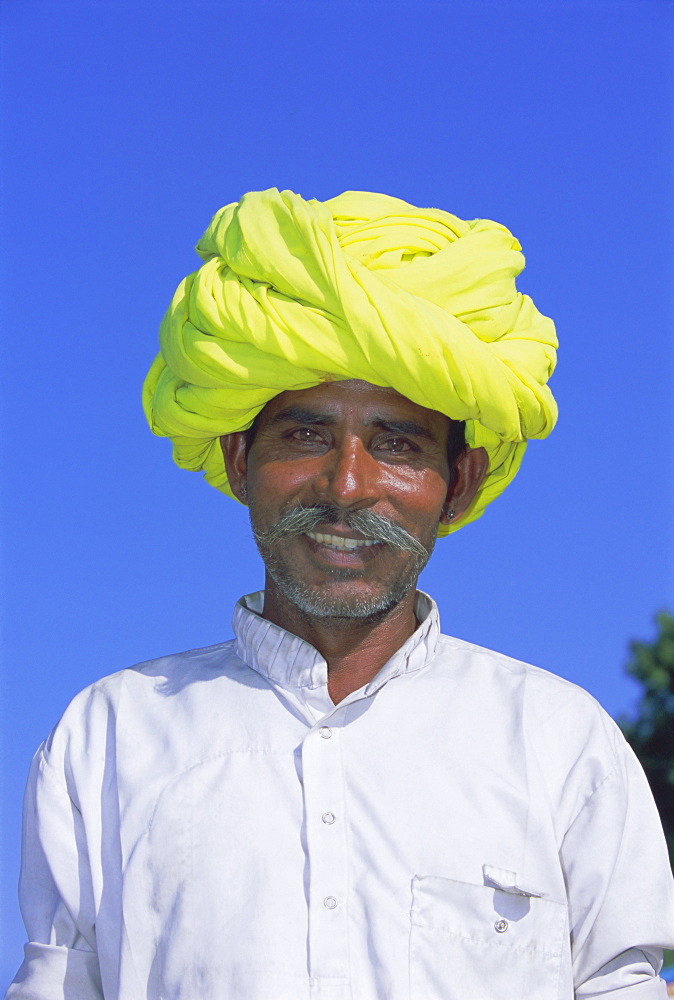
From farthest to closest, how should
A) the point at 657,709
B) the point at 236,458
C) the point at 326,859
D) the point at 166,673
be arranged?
the point at 657,709
the point at 236,458
the point at 166,673
the point at 326,859

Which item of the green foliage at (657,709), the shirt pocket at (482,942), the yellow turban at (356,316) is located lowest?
the shirt pocket at (482,942)

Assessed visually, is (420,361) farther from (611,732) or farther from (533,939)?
(533,939)

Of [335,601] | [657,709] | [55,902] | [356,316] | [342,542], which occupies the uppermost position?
[657,709]

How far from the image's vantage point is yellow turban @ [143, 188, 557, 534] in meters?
2.85

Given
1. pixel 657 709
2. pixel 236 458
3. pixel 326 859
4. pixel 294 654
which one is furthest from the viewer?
pixel 657 709

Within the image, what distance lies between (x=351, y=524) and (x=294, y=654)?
14.8 inches

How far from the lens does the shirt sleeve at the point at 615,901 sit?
2.76 m

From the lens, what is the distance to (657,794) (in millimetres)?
22578

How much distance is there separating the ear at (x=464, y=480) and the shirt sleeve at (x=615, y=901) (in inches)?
35.5

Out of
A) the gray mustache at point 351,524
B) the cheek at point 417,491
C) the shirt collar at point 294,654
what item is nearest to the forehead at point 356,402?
the cheek at point 417,491

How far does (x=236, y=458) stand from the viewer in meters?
3.32

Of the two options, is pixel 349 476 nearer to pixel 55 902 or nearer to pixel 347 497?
pixel 347 497

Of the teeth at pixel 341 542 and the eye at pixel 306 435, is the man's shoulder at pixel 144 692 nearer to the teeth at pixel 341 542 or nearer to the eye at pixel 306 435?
the teeth at pixel 341 542

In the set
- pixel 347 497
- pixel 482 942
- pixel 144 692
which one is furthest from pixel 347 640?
pixel 482 942
